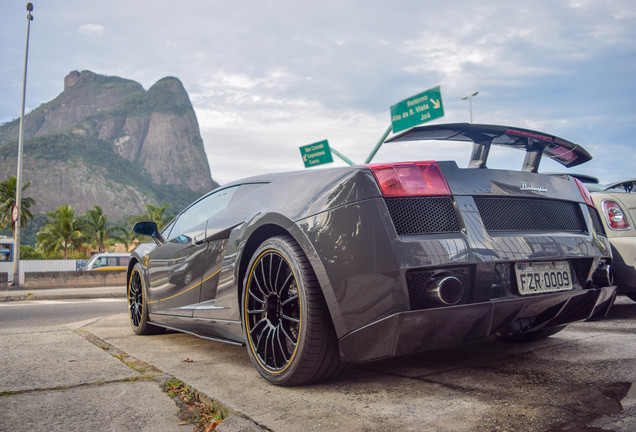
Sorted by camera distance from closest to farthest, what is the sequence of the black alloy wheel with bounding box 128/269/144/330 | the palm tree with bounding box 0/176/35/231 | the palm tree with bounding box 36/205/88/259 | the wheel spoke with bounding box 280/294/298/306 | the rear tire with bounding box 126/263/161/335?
the wheel spoke with bounding box 280/294/298/306 → the rear tire with bounding box 126/263/161/335 → the black alloy wheel with bounding box 128/269/144/330 → the palm tree with bounding box 0/176/35/231 → the palm tree with bounding box 36/205/88/259

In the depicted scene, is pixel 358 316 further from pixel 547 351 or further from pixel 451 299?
pixel 547 351

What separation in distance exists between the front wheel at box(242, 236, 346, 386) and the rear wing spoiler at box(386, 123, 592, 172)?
2.80 feet

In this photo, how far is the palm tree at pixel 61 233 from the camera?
1925 inches

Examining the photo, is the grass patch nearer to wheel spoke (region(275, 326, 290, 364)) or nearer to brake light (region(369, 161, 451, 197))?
wheel spoke (region(275, 326, 290, 364))

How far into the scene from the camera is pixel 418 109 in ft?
53.3

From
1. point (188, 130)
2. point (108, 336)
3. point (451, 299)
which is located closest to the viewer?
point (451, 299)

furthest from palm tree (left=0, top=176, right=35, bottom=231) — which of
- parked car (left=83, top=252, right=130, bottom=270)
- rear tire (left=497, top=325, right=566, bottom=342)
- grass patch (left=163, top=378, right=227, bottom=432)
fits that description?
rear tire (left=497, top=325, right=566, bottom=342)

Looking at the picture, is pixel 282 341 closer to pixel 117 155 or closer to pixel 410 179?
pixel 410 179

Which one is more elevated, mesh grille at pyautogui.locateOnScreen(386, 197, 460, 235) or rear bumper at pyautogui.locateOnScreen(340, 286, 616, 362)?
mesh grille at pyautogui.locateOnScreen(386, 197, 460, 235)

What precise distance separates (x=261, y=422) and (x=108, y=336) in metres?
3.16

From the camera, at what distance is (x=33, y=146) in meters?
119

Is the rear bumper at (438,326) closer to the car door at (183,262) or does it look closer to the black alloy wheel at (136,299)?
the car door at (183,262)

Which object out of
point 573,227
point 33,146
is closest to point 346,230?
point 573,227

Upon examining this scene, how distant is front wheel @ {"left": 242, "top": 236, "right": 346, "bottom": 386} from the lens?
7.04 feet
